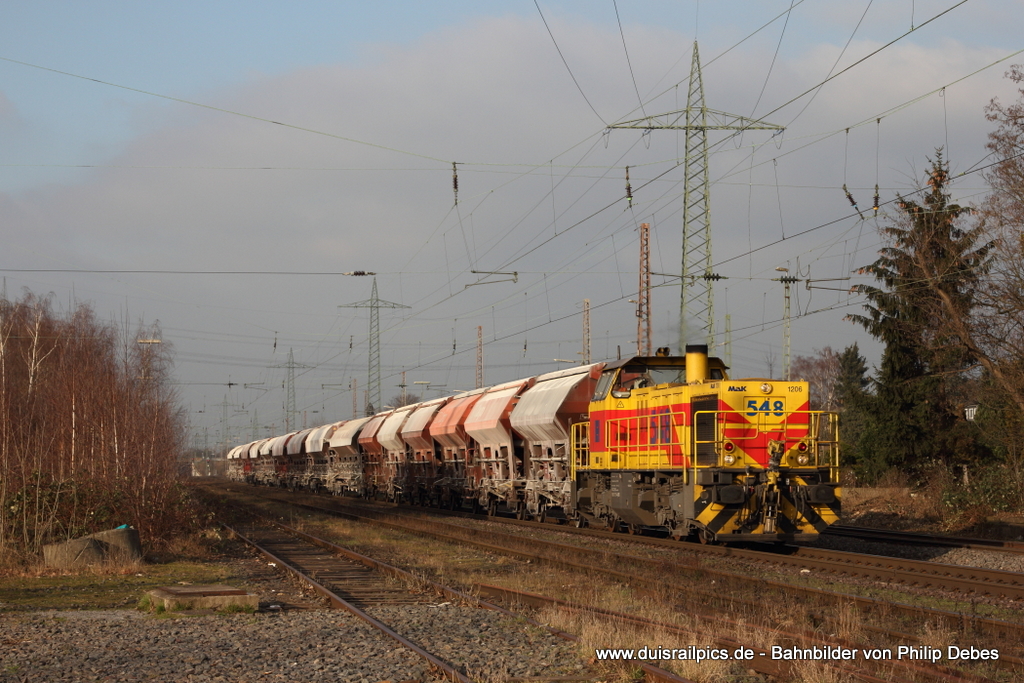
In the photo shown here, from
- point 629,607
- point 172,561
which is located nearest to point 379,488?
point 172,561

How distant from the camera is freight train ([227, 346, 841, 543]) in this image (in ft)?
51.1

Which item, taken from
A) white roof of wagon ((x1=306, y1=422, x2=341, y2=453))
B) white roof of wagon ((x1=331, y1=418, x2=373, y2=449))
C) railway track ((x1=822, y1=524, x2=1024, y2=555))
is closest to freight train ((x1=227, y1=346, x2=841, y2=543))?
railway track ((x1=822, y1=524, x2=1024, y2=555))

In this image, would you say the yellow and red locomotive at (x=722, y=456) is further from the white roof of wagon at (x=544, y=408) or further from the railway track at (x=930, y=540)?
the white roof of wagon at (x=544, y=408)

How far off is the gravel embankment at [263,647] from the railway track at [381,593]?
7cm

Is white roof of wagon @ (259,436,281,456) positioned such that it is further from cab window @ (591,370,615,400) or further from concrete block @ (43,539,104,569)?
concrete block @ (43,539,104,569)

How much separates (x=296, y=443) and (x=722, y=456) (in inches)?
1974

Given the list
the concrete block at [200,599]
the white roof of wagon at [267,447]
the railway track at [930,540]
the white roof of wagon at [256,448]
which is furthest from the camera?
the white roof of wagon at [256,448]

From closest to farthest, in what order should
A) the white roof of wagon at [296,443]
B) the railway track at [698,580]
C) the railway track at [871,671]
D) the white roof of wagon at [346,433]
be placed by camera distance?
the railway track at [871,671] → the railway track at [698,580] → the white roof of wagon at [346,433] → the white roof of wagon at [296,443]

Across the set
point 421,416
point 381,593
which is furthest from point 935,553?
point 421,416

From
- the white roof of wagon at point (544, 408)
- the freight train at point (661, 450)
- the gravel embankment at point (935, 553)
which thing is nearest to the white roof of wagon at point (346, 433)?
the freight train at point (661, 450)

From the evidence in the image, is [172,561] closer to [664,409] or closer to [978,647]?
[664,409]

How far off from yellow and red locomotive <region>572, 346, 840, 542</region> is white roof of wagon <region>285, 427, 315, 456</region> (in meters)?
44.4

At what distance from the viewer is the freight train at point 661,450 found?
15586 millimetres

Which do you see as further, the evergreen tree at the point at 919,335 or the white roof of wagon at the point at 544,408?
the evergreen tree at the point at 919,335
